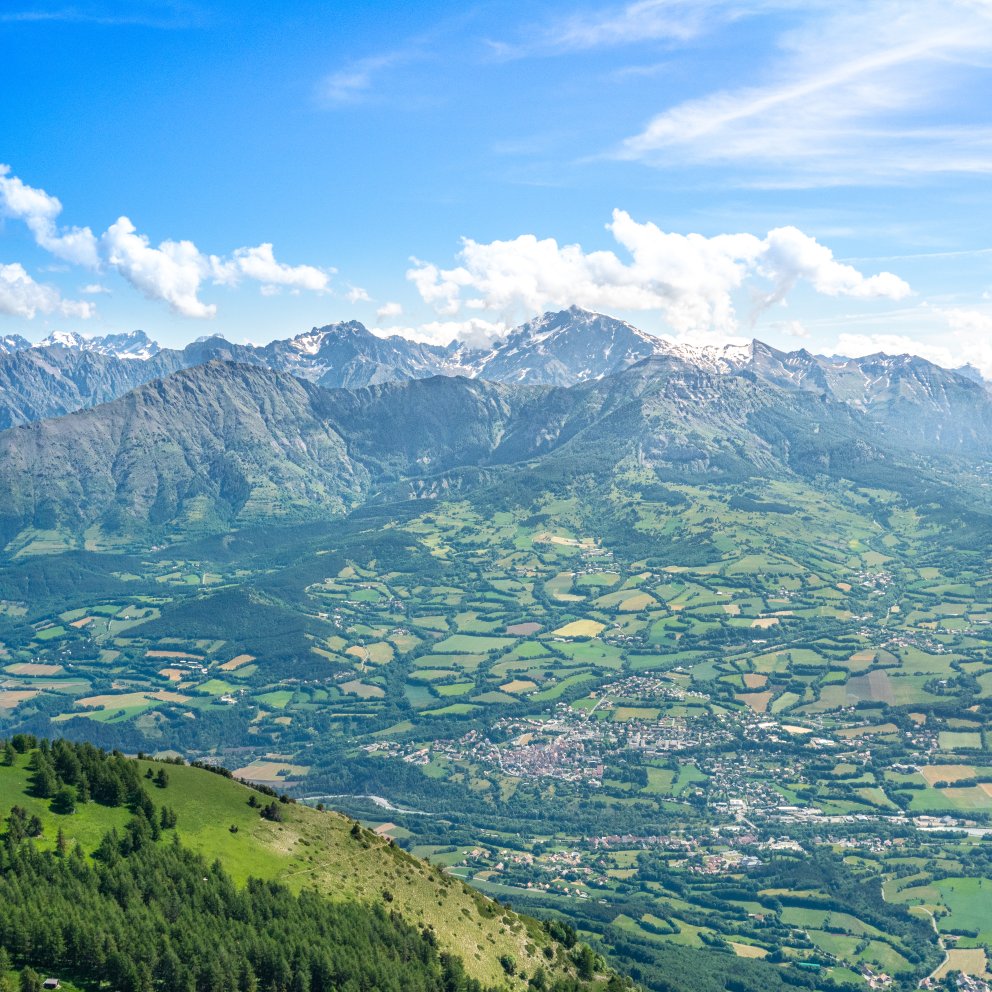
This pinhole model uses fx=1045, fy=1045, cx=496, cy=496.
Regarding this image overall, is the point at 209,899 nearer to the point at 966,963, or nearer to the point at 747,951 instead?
the point at 747,951

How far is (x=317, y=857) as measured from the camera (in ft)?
377

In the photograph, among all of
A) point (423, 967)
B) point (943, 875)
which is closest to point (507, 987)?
point (423, 967)

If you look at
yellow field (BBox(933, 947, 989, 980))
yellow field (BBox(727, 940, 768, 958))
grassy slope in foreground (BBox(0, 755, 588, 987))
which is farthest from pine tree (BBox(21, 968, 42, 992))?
yellow field (BBox(933, 947, 989, 980))

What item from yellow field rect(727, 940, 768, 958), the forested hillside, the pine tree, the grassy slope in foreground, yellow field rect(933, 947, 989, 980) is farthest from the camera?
yellow field rect(727, 940, 768, 958)

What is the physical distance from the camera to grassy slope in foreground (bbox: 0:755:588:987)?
105 m

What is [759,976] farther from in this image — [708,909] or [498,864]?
[498,864]

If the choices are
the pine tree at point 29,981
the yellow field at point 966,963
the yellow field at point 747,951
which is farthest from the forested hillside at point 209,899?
the yellow field at point 966,963

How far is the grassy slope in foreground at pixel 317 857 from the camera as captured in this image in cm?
10525

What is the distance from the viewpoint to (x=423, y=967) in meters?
101

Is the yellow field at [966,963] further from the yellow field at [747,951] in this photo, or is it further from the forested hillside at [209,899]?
the forested hillside at [209,899]

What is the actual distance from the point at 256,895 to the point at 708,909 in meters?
99.4

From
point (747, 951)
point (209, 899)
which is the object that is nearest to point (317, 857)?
point (209, 899)

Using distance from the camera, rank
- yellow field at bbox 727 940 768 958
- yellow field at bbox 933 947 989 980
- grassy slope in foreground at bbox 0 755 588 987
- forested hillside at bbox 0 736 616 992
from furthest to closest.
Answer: yellow field at bbox 727 940 768 958
yellow field at bbox 933 947 989 980
grassy slope in foreground at bbox 0 755 588 987
forested hillside at bbox 0 736 616 992

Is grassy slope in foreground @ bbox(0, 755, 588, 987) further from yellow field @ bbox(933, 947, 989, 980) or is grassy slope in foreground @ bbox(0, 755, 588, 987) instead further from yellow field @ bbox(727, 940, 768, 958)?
→ yellow field @ bbox(933, 947, 989, 980)
